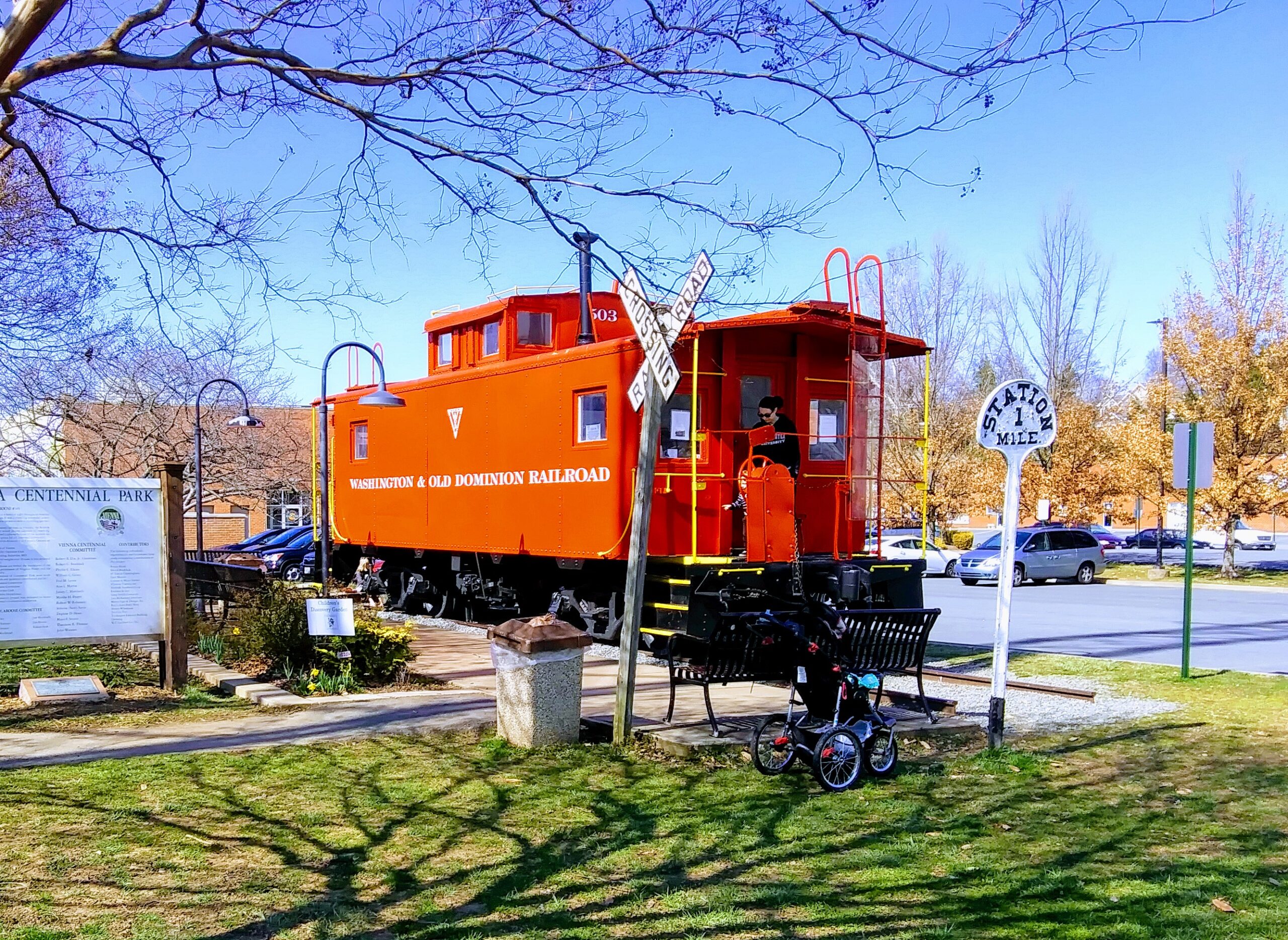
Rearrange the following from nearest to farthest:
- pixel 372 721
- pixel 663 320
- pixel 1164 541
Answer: pixel 663 320
pixel 372 721
pixel 1164 541

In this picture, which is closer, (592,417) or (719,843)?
(719,843)

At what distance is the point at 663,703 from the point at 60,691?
16.2 ft

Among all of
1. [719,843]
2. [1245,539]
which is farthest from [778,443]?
[1245,539]

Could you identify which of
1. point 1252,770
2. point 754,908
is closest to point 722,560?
point 1252,770

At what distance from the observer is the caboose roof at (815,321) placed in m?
12.1

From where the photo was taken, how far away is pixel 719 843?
5617 millimetres

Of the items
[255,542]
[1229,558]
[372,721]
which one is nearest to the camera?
[372,721]

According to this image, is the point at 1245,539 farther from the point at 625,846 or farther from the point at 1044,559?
the point at 625,846

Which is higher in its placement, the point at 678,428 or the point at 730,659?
the point at 678,428

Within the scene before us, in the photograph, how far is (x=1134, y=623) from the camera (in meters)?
19.3

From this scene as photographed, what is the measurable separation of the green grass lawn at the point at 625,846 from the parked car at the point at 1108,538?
50.7 meters

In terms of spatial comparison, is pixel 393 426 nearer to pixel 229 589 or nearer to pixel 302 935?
pixel 229 589

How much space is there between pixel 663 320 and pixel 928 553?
28171 mm

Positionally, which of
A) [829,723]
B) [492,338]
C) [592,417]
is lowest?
[829,723]
